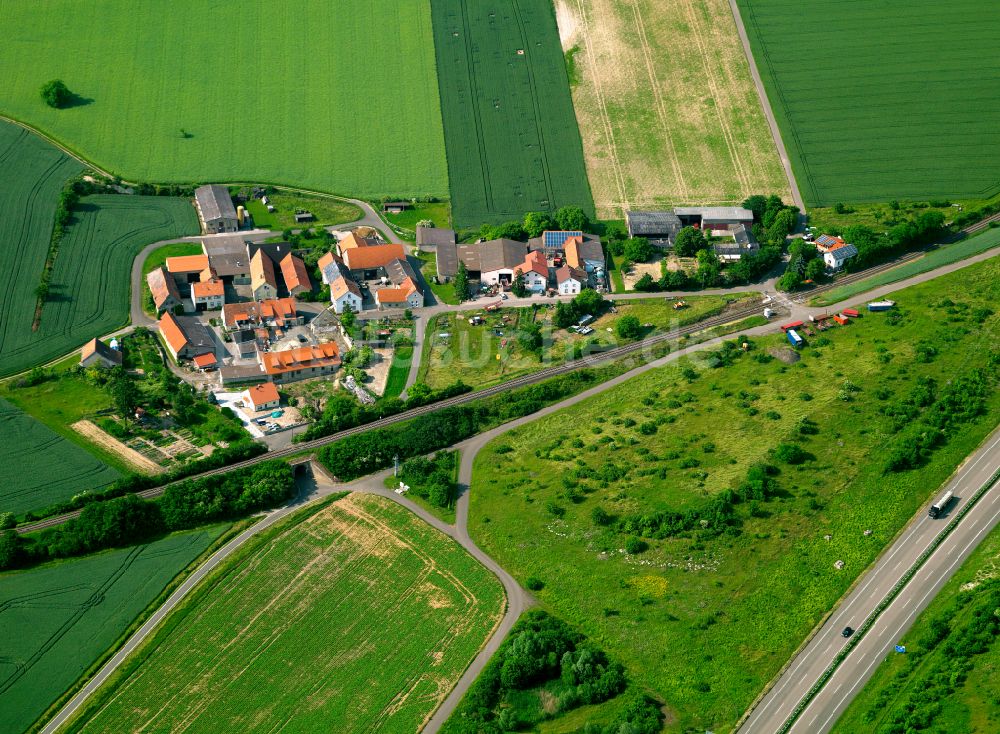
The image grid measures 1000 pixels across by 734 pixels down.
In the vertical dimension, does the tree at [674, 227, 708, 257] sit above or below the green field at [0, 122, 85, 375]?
below

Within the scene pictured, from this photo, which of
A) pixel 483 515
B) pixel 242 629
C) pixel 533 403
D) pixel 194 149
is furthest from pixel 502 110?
pixel 242 629

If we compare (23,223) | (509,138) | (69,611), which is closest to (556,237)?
(509,138)

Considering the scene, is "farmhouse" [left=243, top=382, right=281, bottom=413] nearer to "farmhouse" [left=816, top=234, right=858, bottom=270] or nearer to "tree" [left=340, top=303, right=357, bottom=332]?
"tree" [left=340, top=303, right=357, bottom=332]

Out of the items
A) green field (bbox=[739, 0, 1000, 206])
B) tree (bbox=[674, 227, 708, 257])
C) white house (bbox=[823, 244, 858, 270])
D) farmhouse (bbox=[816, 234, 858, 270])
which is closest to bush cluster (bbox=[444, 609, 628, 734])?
tree (bbox=[674, 227, 708, 257])

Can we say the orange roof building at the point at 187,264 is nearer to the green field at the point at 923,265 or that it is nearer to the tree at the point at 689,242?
the tree at the point at 689,242

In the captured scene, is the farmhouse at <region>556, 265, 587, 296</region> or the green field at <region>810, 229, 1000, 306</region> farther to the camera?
the farmhouse at <region>556, 265, 587, 296</region>

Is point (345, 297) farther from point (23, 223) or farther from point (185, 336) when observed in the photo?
point (23, 223)

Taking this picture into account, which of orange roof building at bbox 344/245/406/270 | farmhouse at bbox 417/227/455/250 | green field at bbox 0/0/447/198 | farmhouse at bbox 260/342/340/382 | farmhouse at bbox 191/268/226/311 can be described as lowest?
farmhouse at bbox 260/342/340/382
